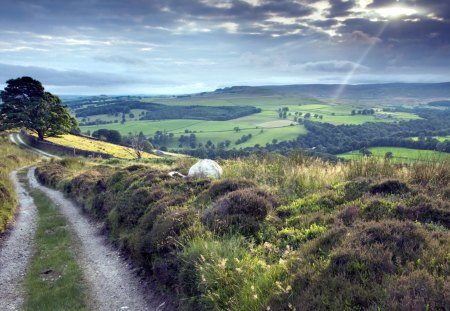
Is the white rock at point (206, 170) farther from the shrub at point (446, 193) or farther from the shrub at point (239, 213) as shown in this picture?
the shrub at point (446, 193)

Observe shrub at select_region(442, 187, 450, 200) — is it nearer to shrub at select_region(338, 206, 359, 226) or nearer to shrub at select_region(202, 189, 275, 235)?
shrub at select_region(338, 206, 359, 226)

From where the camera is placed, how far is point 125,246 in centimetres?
1367

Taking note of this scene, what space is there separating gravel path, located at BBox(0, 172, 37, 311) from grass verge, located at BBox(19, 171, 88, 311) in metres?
0.28

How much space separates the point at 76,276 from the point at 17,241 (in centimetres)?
649

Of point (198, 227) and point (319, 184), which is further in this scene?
point (319, 184)

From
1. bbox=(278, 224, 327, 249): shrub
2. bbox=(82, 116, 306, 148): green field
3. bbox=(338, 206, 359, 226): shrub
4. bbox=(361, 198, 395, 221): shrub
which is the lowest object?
bbox=(82, 116, 306, 148): green field

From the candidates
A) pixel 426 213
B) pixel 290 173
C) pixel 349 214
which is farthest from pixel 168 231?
pixel 426 213

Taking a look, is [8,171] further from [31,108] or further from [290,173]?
[290,173]

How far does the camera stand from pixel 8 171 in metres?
42.5

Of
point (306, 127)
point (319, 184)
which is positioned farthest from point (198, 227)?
point (306, 127)

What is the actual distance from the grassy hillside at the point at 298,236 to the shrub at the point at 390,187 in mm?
32

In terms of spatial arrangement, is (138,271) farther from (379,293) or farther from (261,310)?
(379,293)

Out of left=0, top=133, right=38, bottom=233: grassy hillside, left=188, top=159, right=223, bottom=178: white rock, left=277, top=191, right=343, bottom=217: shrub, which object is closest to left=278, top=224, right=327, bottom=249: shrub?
left=277, top=191, right=343, bottom=217: shrub

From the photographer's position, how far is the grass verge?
9.91 meters
